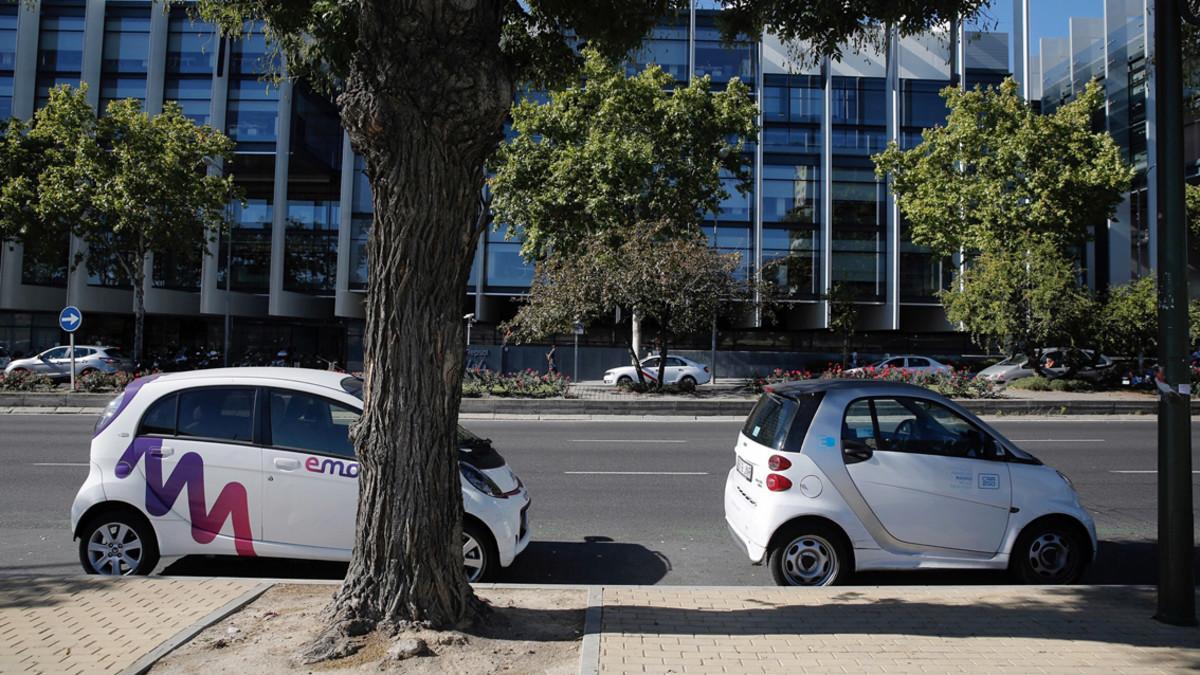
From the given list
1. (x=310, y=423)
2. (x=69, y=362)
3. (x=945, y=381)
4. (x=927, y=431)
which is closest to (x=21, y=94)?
(x=69, y=362)

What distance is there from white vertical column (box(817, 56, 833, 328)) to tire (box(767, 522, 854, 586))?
36.0 metres

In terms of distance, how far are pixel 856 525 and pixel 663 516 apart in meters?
3.25

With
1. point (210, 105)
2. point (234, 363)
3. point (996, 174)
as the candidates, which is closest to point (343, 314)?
point (234, 363)

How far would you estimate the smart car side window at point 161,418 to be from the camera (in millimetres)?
6297

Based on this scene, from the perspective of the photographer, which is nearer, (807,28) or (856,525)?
(856,525)

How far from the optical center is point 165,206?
89.3ft

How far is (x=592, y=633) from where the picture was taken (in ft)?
14.5

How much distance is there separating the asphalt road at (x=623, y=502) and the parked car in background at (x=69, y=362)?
14.8 metres

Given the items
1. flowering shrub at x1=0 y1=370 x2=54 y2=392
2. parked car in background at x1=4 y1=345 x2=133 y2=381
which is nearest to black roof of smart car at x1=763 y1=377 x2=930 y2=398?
flowering shrub at x1=0 y1=370 x2=54 y2=392

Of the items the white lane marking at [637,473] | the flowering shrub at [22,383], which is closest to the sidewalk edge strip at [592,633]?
the white lane marking at [637,473]

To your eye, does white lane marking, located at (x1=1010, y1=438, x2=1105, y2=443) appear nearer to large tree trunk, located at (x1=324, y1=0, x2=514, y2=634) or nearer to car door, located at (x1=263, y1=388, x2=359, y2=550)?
car door, located at (x1=263, y1=388, x2=359, y2=550)

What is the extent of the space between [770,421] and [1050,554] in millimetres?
2362

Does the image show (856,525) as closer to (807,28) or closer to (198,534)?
(807,28)

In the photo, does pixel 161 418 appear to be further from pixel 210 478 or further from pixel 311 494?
pixel 311 494
